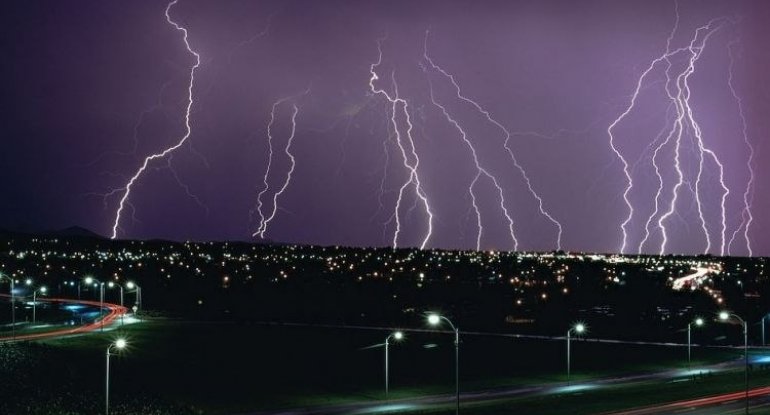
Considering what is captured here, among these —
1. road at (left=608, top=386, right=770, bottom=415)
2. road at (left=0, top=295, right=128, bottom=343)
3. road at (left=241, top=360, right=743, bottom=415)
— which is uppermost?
road at (left=608, top=386, right=770, bottom=415)

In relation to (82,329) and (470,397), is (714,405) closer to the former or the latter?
(470,397)

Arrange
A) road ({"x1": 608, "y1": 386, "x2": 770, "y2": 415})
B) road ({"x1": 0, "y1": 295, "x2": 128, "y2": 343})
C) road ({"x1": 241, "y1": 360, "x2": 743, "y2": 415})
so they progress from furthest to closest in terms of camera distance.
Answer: road ({"x1": 0, "y1": 295, "x2": 128, "y2": 343})
road ({"x1": 241, "y1": 360, "x2": 743, "y2": 415})
road ({"x1": 608, "y1": 386, "x2": 770, "y2": 415})

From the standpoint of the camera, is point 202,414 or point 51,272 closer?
point 202,414

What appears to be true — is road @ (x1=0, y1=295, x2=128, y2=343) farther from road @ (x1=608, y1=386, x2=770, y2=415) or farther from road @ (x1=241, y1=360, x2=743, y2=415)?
road @ (x1=608, y1=386, x2=770, y2=415)

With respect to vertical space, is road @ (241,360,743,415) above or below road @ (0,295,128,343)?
below

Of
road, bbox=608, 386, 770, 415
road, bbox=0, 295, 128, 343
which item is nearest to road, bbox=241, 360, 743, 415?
road, bbox=608, 386, 770, 415

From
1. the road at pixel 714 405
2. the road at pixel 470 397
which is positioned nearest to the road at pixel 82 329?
the road at pixel 470 397

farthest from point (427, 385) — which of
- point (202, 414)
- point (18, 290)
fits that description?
point (18, 290)

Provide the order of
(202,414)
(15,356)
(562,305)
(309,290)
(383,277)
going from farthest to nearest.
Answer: (383,277), (309,290), (562,305), (15,356), (202,414)

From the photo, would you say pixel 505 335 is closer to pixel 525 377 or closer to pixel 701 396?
pixel 525 377

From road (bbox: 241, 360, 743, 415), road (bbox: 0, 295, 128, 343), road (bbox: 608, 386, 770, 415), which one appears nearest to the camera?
road (bbox: 608, 386, 770, 415)

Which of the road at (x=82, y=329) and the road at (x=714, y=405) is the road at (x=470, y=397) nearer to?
the road at (x=714, y=405)
